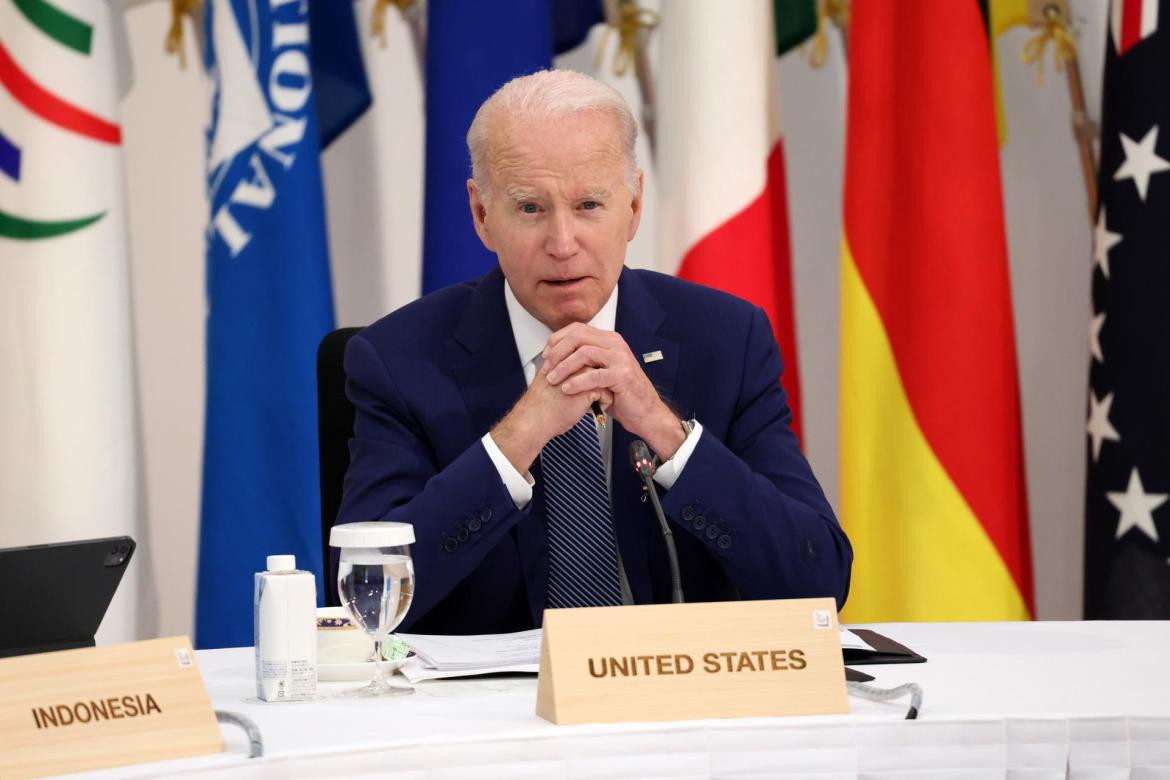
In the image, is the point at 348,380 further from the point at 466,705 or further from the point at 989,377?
the point at 989,377

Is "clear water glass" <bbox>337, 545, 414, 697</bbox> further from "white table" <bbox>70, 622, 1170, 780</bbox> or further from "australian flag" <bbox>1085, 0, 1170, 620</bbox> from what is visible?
"australian flag" <bbox>1085, 0, 1170, 620</bbox>

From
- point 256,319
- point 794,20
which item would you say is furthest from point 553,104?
point 794,20

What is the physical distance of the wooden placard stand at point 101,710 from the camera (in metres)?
1.13

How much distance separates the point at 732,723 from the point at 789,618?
5.3 inches

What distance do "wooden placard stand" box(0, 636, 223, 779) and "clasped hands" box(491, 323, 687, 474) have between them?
2.19 ft

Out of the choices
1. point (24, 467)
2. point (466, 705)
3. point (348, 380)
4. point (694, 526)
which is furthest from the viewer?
point (24, 467)

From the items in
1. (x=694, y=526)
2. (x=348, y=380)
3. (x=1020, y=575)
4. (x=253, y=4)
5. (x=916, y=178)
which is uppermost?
(x=253, y=4)

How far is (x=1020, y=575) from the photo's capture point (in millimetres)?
3139

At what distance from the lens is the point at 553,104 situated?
1960 mm

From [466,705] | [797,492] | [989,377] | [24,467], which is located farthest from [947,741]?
[24,467]

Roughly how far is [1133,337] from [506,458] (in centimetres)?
186

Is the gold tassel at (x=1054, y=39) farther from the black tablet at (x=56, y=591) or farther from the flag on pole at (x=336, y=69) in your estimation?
the black tablet at (x=56, y=591)

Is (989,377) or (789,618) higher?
(989,377)

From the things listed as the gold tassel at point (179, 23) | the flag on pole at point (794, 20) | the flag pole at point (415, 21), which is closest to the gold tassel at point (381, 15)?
the flag pole at point (415, 21)
